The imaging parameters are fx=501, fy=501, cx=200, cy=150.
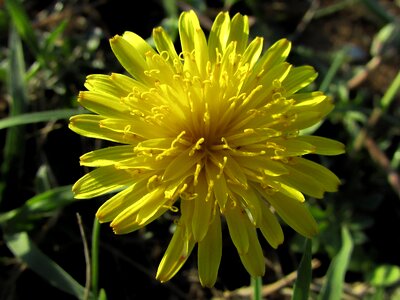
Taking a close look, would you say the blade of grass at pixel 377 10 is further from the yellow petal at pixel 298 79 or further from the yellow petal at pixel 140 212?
the yellow petal at pixel 140 212

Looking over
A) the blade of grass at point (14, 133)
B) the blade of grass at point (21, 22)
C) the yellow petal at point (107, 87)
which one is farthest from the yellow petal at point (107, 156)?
the blade of grass at point (21, 22)

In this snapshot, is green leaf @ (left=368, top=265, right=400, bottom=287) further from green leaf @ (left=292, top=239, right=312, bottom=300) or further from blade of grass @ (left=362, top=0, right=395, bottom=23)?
blade of grass @ (left=362, top=0, right=395, bottom=23)

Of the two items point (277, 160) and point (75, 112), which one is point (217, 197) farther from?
point (75, 112)

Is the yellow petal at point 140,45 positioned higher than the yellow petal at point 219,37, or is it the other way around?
the yellow petal at point 219,37

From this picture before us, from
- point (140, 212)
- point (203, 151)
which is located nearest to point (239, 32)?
point (203, 151)

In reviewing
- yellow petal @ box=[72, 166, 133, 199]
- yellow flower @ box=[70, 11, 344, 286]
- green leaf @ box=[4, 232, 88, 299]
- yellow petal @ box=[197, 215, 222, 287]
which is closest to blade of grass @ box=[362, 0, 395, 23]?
yellow flower @ box=[70, 11, 344, 286]

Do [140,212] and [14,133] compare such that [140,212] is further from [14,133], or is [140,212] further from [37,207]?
[14,133]
